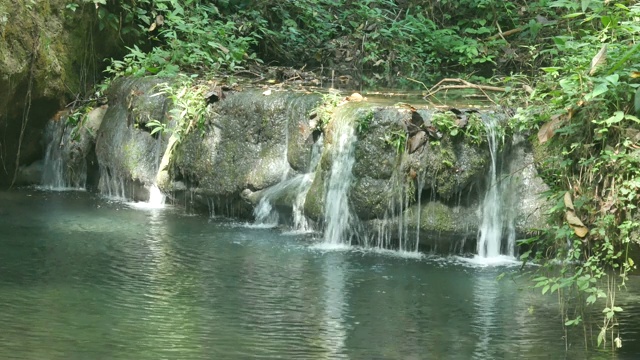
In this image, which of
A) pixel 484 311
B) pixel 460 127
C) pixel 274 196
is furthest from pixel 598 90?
pixel 274 196

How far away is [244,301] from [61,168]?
5.42 metres

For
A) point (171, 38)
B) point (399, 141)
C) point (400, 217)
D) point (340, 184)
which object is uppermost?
point (171, 38)

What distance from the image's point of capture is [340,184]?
9.39 metres

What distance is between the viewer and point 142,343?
6.00 metres

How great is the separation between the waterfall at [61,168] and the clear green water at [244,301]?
2103 millimetres

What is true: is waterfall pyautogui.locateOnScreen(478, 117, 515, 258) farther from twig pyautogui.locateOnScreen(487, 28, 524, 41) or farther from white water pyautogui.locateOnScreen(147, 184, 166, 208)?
twig pyautogui.locateOnScreen(487, 28, 524, 41)

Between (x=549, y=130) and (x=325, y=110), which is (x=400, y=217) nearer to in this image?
(x=325, y=110)

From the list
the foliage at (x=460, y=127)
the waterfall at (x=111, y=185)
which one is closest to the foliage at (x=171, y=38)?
the waterfall at (x=111, y=185)

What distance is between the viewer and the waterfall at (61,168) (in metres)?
11.8

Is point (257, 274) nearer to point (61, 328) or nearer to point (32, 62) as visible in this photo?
point (61, 328)

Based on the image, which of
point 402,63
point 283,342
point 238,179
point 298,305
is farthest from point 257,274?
point 402,63

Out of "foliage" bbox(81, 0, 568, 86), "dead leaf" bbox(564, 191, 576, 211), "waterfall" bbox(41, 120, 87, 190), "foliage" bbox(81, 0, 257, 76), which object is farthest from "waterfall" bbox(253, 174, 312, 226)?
"dead leaf" bbox(564, 191, 576, 211)

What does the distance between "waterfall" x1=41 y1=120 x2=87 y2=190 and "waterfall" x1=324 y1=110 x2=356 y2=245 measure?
3682mm

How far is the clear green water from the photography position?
602 centimetres
